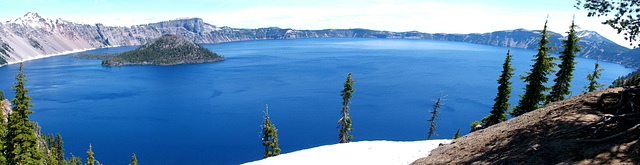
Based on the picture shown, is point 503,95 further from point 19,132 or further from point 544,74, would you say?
point 19,132

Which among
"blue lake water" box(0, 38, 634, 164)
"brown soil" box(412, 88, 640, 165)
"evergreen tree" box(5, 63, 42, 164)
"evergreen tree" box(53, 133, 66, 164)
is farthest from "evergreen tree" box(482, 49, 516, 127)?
"evergreen tree" box(53, 133, 66, 164)

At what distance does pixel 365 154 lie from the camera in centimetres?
2372

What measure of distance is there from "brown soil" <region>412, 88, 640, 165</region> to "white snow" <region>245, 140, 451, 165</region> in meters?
3.40

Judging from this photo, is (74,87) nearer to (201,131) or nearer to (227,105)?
(227,105)

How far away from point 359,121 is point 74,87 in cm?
15172

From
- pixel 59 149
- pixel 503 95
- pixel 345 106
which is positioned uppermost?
pixel 503 95

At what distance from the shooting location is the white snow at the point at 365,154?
20609 mm

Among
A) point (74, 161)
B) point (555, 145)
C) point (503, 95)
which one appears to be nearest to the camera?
point (555, 145)

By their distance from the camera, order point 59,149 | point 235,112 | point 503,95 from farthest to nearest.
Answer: point 235,112 → point 59,149 → point 503,95

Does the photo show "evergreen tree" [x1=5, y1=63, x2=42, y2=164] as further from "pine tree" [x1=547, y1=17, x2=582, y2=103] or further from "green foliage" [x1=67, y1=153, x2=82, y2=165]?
"pine tree" [x1=547, y1=17, x2=582, y2=103]

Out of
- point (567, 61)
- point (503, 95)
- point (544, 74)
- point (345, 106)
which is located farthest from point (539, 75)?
point (345, 106)

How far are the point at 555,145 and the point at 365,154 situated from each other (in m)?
13.5

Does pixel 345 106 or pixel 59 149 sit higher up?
pixel 345 106

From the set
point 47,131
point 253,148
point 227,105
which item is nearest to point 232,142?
point 253,148
